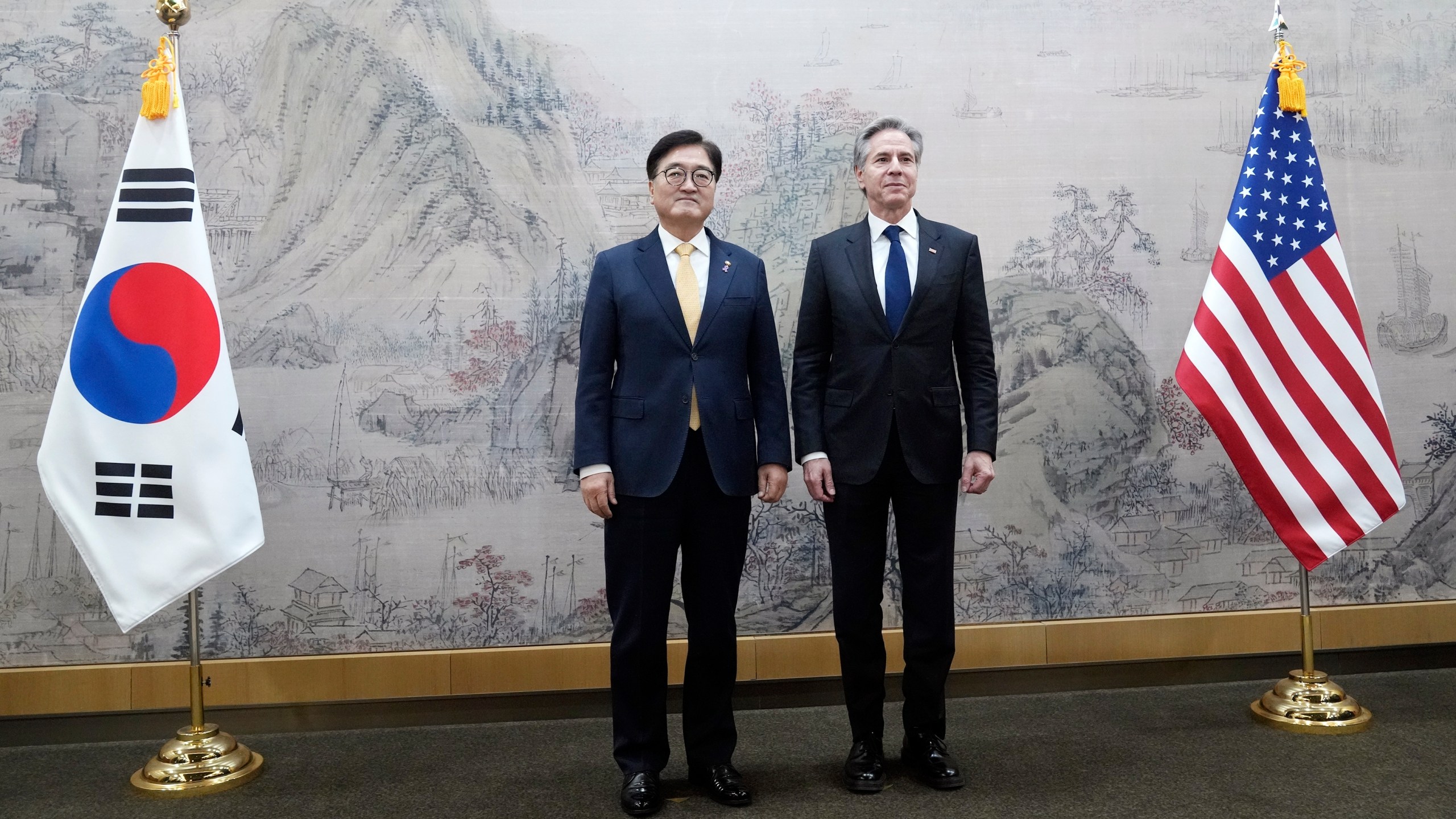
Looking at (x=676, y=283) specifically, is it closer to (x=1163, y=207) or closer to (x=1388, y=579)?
(x=1163, y=207)

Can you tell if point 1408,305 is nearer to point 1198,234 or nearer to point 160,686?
point 1198,234

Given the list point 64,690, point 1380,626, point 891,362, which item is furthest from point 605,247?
point 1380,626

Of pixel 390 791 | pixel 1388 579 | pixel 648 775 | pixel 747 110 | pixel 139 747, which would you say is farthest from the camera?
pixel 1388 579

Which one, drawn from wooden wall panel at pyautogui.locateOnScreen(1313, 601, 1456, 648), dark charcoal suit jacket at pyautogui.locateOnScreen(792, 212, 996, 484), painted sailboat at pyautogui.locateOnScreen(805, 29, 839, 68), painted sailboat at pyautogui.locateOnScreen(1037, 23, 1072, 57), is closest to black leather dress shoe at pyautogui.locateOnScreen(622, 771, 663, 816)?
dark charcoal suit jacket at pyautogui.locateOnScreen(792, 212, 996, 484)

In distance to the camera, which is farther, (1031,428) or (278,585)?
(1031,428)

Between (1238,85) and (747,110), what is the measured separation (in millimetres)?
1733

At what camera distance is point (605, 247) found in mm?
3219

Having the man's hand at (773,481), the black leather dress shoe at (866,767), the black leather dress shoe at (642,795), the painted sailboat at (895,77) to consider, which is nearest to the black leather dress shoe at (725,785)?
the black leather dress shoe at (642,795)

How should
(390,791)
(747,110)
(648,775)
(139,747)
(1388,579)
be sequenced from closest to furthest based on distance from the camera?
(648,775) < (390,791) < (139,747) < (747,110) < (1388,579)

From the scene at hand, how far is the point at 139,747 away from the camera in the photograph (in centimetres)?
301

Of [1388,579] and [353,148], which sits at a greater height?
[353,148]

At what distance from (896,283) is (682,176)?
61 cm

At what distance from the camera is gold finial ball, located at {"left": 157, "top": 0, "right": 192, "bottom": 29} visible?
266 cm

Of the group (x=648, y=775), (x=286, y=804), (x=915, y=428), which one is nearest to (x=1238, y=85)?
(x=915, y=428)
